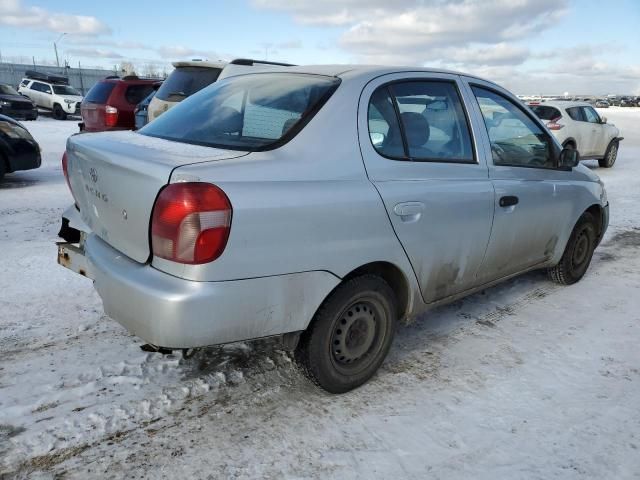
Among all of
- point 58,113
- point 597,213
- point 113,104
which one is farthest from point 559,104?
point 58,113

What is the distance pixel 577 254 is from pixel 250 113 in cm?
326

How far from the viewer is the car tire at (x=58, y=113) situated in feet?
77.9

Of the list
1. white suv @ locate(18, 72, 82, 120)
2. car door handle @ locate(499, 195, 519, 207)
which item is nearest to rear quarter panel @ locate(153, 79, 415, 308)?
car door handle @ locate(499, 195, 519, 207)

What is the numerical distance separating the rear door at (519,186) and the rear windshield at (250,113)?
1231 mm

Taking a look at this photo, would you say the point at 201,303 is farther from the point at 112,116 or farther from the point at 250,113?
the point at 112,116

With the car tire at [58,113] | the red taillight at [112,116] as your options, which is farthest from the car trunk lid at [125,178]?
the car tire at [58,113]

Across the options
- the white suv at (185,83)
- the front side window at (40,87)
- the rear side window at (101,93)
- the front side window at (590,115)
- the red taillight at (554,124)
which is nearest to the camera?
the white suv at (185,83)

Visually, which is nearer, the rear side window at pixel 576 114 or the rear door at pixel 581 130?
the rear door at pixel 581 130

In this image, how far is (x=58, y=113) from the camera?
23922 mm

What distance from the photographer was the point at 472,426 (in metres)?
2.50

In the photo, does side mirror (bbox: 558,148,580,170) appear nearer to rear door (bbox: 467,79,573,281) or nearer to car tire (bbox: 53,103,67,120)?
rear door (bbox: 467,79,573,281)

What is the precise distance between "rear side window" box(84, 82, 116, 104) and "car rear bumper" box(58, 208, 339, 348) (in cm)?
847

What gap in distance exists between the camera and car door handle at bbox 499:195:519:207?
326 centimetres

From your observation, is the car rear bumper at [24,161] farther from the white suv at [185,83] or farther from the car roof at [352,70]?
the car roof at [352,70]
